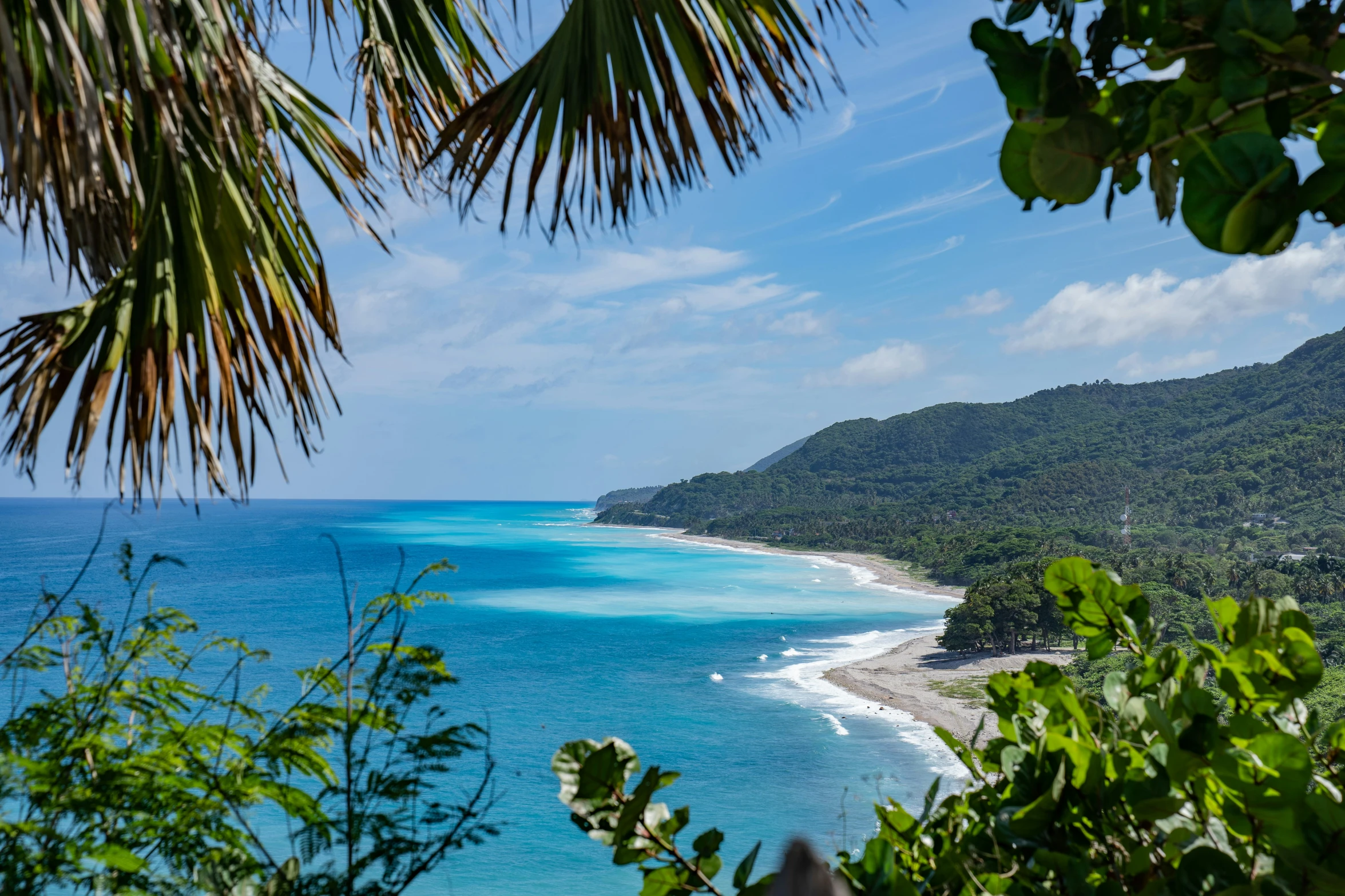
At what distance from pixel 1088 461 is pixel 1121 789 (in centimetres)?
7850

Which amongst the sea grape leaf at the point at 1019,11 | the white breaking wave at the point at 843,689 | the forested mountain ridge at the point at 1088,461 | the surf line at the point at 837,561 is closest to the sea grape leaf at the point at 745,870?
the sea grape leaf at the point at 1019,11

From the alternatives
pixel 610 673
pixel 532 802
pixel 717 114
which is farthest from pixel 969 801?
pixel 610 673

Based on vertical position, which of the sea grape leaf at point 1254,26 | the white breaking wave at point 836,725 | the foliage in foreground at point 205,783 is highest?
the sea grape leaf at point 1254,26

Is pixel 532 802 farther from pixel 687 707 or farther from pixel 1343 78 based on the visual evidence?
pixel 1343 78

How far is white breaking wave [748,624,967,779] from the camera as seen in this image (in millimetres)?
21188

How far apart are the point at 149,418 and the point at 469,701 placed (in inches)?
1120

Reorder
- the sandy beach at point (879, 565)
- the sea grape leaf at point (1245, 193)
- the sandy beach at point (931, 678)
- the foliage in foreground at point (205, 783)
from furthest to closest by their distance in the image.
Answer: the sandy beach at point (879, 565)
the sandy beach at point (931, 678)
the foliage in foreground at point (205, 783)
the sea grape leaf at point (1245, 193)

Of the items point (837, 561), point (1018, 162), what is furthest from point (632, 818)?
point (837, 561)

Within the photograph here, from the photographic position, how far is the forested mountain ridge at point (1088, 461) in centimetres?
5147

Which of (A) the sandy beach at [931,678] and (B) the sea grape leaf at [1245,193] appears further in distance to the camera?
(A) the sandy beach at [931,678]

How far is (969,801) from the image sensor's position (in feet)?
2.44

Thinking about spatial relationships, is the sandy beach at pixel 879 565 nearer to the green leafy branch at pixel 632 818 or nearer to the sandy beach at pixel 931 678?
the sandy beach at pixel 931 678

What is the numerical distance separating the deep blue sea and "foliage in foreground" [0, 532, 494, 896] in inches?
7.6

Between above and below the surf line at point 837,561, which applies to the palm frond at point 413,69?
above
